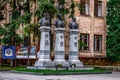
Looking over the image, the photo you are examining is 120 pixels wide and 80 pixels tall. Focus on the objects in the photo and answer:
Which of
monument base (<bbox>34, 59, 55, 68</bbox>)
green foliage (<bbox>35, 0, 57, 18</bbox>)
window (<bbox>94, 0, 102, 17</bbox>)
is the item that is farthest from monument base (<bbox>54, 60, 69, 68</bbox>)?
window (<bbox>94, 0, 102, 17</bbox>)

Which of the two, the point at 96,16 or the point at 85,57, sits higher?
the point at 96,16

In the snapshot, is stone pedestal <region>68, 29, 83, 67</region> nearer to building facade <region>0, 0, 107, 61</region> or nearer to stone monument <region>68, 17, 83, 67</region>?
stone monument <region>68, 17, 83, 67</region>

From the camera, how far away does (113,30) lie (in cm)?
4394

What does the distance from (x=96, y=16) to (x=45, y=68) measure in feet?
60.7

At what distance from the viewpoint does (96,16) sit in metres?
44.2

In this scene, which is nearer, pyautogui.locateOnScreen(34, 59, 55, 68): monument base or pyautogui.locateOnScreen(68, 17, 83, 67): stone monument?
pyautogui.locateOnScreen(34, 59, 55, 68): monument base

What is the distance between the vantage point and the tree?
142 feet

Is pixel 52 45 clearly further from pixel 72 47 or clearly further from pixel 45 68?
pixel 45 68

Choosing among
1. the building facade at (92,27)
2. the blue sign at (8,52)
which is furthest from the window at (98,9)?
the blue sign at (8,52)

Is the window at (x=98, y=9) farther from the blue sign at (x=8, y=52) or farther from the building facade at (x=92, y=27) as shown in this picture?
the blue sign at (x=8, y=52)

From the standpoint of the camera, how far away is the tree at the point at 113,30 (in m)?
43.3

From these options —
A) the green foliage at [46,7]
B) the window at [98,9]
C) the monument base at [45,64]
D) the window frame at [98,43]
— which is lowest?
the monument base at [45,64]

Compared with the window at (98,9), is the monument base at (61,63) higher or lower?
lower

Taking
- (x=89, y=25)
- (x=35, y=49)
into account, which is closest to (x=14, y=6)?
(x=35, y=49)
